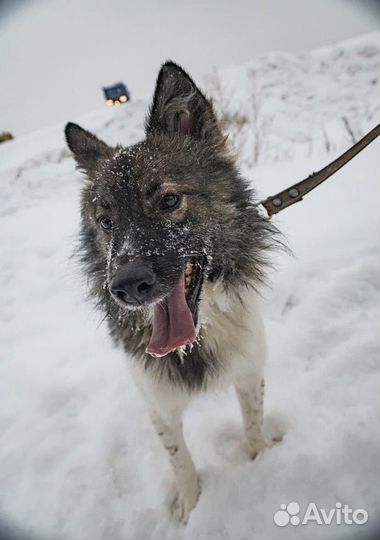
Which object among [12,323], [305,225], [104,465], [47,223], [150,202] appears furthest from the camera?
[47,223]

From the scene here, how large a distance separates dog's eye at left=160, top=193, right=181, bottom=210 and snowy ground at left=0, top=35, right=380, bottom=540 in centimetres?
110

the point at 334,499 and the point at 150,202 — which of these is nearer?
the point at 150,202

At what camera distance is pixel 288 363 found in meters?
3.00

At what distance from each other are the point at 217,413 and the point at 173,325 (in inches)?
62.2

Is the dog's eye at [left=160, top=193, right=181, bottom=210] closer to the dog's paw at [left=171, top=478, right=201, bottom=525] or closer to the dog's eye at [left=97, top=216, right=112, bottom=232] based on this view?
the dog's eye at [left=97, top=216, right=112, bottom=232]

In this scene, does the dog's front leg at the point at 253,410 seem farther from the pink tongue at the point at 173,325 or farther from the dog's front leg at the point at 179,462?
the pink tongue at the point at 173,325

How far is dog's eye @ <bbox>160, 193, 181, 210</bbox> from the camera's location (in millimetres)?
1827

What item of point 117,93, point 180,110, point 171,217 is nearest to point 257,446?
point 171,217

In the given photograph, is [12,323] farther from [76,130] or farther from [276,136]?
[276,136]

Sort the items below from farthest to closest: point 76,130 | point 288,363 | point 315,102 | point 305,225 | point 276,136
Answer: point 315,102, point 276,136, point 305,225, point 288,363, point 76,130

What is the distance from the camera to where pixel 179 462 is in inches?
86.0

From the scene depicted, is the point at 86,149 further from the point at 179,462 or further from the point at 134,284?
the point at 179,462

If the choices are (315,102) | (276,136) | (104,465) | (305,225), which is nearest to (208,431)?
(104,465)

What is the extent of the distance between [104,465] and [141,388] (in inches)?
40.8
